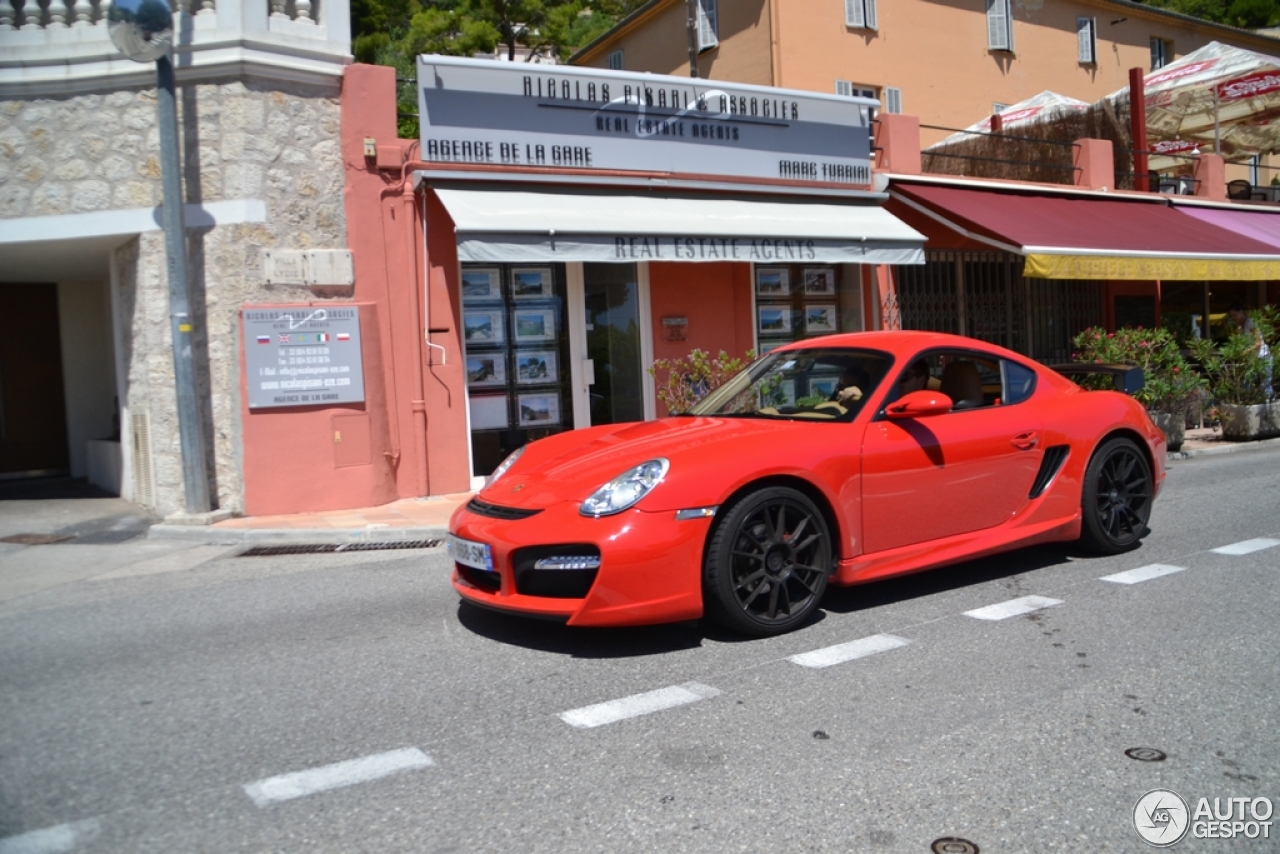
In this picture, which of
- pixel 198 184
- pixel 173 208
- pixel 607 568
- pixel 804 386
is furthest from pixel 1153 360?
pixel 173 208

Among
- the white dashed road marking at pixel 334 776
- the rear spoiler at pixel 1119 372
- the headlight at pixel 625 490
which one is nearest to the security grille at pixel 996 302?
the rear spoiler at pixel 1119 372

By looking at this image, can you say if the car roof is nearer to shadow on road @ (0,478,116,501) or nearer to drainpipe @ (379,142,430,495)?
drainpipe @ (379,142,430,495)

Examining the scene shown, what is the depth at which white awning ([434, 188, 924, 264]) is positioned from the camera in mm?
9969

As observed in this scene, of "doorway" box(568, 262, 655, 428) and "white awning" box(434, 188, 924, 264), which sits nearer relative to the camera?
"white awning" box(434, 188, 924, 264)

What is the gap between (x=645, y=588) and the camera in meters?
4.49

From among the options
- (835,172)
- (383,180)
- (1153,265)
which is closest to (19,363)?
(383,180)

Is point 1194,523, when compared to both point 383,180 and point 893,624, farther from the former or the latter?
point 383,180

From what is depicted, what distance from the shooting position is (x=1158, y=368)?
13047 mm

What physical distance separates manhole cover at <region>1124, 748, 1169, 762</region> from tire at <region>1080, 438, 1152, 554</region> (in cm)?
292

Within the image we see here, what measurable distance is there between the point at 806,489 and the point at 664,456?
77 cm

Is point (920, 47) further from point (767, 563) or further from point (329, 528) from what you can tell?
point (767, 563)

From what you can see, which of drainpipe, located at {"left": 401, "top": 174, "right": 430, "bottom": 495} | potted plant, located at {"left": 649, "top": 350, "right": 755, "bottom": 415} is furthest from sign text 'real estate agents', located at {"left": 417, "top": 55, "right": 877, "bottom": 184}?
potted plant, located at {"left": 649, "top": 350, "right": 755, "bottom": 415}

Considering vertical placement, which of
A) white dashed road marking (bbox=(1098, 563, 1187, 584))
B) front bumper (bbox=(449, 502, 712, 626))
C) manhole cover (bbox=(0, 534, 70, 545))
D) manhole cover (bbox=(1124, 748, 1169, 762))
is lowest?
manhole cover (bbox=(1124, 748, 1169, 762))

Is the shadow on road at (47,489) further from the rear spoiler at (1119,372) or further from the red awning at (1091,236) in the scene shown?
the red awning at (1091,236)
